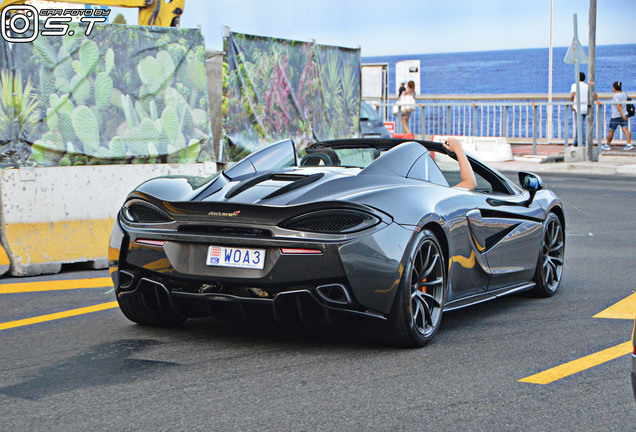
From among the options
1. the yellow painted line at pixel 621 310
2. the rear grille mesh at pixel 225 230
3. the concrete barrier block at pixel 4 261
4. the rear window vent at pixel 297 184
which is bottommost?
the yellow painted line at pixel 621 310

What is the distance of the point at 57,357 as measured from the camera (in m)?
5.11

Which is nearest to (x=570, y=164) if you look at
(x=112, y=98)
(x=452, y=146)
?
(x=112, y=98)

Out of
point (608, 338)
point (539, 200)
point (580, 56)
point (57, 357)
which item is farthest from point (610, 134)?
point (57, 357)

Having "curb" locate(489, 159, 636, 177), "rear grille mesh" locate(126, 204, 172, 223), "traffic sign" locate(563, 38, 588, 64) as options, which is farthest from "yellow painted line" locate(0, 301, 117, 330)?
"traffic sign" locate(563, 38, 588, 64)

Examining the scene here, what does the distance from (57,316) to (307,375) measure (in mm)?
2309

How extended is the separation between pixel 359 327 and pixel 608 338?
157 centimetres

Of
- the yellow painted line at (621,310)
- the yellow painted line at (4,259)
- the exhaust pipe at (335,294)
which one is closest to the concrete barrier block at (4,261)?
the yellow painted line at (4,259)

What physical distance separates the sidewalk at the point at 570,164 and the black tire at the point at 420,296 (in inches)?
625

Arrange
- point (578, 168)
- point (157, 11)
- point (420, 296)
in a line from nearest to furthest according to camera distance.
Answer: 1. point (420, 296)
2. point (157, 11)
3. point (578, 168)

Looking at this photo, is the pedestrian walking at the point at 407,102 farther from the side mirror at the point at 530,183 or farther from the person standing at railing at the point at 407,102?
the side mirror at the point at 530,183

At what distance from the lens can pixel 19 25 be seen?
29.0 ft

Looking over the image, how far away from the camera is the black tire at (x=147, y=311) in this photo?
5.53 m

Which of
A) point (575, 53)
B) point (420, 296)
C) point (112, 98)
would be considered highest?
point (575, 53)

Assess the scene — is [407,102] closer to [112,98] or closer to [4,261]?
[112,98]
